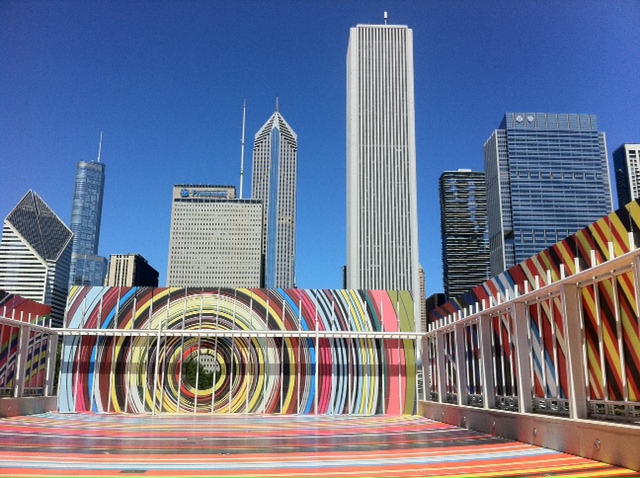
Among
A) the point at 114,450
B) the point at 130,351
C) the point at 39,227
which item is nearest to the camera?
the point at 114,450

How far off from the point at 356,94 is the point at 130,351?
112m

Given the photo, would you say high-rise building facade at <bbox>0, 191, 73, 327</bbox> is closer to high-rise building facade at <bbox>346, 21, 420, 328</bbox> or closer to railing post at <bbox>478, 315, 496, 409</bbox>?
high-rise building facade at <bbox>346, 21, 420, 328</bbox>

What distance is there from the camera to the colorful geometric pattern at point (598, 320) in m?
7.31

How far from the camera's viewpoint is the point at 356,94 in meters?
126

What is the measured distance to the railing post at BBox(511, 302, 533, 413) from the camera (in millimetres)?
9938

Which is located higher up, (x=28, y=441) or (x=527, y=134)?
(x=527, y=134)

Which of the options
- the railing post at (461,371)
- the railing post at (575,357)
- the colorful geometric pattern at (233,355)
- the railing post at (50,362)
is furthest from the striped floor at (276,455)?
the railing post at (50,362)

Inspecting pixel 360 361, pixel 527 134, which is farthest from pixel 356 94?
pixel 360 361

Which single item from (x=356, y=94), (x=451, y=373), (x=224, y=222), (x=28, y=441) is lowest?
(x=28, y=441)

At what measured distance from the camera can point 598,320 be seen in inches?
→ 308

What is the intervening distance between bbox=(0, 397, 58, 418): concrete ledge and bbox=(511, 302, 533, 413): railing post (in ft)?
41.0

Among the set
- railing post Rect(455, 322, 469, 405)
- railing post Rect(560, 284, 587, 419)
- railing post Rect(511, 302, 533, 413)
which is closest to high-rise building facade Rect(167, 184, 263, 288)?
railing post Rect(455, 322, 469, 405)

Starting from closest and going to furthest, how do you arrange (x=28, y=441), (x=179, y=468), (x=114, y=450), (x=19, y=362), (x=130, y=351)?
(x=179, y=468) → (x=114, y=450) → (x=28, y=441) → (x=19, y=362) → (x=130, y=351)

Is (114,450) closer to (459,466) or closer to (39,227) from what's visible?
(459,466)
